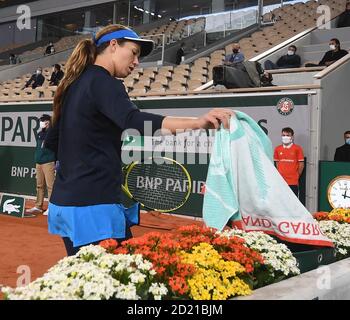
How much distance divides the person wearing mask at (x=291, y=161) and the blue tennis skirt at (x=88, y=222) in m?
5.51

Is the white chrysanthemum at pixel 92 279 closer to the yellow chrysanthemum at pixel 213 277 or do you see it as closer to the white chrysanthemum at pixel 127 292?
the white chrysanthemum at pixel 127 292

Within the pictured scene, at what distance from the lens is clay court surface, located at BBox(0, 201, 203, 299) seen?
498 cm

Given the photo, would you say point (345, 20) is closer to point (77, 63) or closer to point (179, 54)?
point (179, 54)

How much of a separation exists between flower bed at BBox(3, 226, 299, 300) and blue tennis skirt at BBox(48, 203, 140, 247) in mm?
53

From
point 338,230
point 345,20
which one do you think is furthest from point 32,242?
point 345,20

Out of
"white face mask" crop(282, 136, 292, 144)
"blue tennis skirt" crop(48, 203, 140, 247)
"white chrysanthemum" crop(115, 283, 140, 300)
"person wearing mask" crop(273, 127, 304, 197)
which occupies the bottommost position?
"white chrysanthemum" crop(115, 283, 140, 300)

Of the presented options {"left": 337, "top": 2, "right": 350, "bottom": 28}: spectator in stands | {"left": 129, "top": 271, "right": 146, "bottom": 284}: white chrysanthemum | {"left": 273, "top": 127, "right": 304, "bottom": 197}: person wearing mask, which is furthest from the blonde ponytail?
{"left": 337, "top": 2, "right": 350, "bottom": 28}: spectator in stands

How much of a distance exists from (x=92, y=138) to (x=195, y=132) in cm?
635

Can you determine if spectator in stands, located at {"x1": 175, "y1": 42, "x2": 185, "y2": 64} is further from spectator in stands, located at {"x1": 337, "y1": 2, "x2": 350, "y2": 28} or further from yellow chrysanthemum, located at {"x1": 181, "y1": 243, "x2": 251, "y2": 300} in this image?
yellow chrysanthemum, located at {"x1": 181, "y1": 243, "x2": 251, "y2": 300}

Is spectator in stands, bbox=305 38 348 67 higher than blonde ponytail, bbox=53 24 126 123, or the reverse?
spectator in stands, bbox=305 38 348 67

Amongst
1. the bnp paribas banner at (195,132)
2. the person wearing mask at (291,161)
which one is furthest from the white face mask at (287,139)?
the bnp paribas banner at (195,132)

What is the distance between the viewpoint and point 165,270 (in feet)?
7.22

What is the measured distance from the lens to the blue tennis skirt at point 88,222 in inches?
82.4

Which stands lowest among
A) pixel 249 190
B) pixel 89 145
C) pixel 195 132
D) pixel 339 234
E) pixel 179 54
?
pixel 339 234
